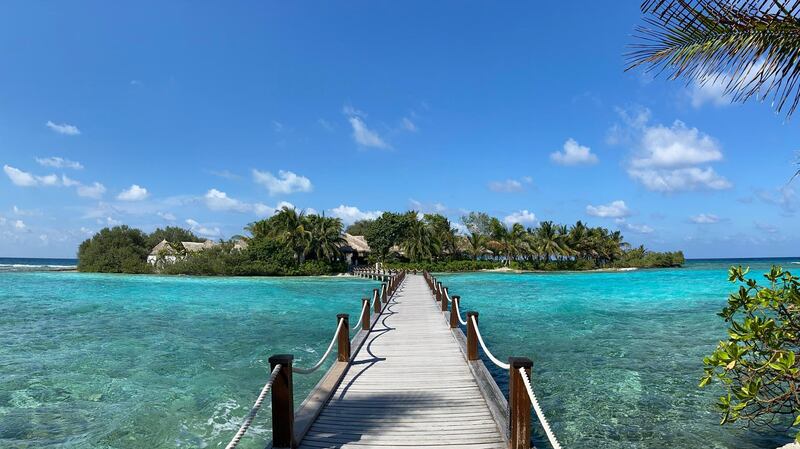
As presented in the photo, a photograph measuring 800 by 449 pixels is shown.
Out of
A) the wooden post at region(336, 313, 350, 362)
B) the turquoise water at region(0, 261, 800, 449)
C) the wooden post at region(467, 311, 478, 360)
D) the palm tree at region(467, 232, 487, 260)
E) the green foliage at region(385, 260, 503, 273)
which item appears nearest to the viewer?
the turquoise water at region(0, 261, 800, 449)

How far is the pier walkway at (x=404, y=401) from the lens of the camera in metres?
4.24

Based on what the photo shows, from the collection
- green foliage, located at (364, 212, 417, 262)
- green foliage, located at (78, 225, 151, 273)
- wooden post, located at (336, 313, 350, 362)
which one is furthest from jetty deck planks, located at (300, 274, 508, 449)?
green foliage, located at (78, 225, 151, 273)

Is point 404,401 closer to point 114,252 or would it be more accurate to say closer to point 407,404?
point 407,404

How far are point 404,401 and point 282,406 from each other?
2077mm

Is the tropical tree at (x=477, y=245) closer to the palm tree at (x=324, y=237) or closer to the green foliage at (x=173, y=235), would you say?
the palm tree at (x=324, y=237)

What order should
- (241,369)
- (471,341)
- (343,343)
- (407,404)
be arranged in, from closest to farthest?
(407,404), (471,341), (343,343), (241,369)

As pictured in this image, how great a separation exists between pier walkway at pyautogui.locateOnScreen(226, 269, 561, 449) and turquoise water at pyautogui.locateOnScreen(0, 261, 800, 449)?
1.45m

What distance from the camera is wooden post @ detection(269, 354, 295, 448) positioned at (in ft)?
14.0

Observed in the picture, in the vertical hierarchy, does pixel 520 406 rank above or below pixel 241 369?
above

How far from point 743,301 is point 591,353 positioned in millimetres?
7765

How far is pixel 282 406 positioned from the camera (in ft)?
14.0

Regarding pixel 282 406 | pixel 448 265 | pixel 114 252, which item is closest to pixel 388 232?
pixel 448 265

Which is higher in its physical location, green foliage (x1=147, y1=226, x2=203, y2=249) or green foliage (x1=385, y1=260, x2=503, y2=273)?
green foliage (x1=147, y1=226, x2=203, y2=249)

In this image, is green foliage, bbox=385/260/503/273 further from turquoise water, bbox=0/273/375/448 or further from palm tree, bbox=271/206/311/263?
turquoise water, bbox=0/273/375/448
